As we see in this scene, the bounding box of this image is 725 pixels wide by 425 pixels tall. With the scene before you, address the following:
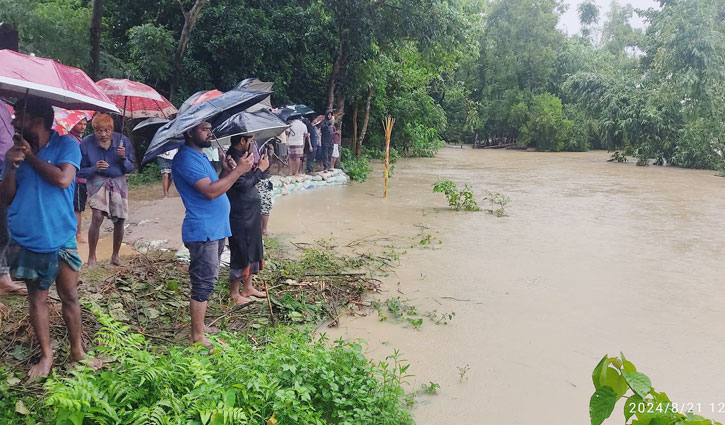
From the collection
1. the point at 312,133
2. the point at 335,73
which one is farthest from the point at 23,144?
the point at 335,73

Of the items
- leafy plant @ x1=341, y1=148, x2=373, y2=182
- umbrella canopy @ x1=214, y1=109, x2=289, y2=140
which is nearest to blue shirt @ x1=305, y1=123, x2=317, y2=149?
leafy plant @ x1=341, y1=148, x2=373, y2=182

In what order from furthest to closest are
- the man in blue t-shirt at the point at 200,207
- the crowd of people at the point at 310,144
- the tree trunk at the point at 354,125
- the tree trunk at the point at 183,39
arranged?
1. the tree trunk at the point at 354,125
2. the crowd of people at the point at 310,144
3. the tree trunk at the point at 183,39
4. the man in blue t-shirt at the point at 200,207

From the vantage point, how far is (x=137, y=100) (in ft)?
26.7

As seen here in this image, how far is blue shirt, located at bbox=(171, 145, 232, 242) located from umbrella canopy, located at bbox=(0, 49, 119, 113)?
22.9 inches

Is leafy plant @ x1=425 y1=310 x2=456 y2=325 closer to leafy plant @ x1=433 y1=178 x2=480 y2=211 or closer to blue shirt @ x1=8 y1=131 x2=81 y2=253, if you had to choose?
blue shirt @ x1=8 y1=131 x2=81 y2=253

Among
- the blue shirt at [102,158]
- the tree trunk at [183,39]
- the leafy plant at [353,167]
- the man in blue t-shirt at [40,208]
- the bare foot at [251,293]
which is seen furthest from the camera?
the leafy plant at [353,167]

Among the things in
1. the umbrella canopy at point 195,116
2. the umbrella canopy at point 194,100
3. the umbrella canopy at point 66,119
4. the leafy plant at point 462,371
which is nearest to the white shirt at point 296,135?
the umbrella canopy at point 66,119

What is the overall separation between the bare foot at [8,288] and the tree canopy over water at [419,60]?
268 inches

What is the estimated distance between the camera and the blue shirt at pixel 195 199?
3.55m

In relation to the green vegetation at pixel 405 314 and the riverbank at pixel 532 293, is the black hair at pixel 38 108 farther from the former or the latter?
the green vegetation at pixel 405 314

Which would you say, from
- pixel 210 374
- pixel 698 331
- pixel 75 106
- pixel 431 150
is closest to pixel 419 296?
pixel 698 331

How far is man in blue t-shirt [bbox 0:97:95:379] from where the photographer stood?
3.01 m

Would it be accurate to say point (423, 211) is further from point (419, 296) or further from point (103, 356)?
point (103, 356)

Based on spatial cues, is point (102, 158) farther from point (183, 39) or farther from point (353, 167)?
point (353, 167)
